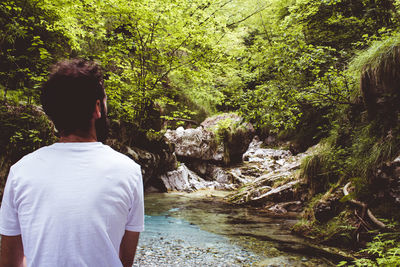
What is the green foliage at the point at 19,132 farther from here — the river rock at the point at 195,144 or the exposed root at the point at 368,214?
the river rock at the point at 195,144

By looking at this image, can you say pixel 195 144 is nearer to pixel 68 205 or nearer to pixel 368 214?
pixel 368 214

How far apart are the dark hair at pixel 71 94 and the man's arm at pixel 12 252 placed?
52cm

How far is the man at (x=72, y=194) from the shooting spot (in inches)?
40.5

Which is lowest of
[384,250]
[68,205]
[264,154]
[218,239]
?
[264,154]

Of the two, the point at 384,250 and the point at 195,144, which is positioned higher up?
the point at 195,144

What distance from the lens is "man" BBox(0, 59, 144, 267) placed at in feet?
3.37

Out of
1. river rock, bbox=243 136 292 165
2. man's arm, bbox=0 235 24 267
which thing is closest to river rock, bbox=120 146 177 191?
river rock, bbox=243 136 292 165

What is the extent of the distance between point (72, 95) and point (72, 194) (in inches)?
17.5

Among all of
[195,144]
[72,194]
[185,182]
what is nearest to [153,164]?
[185,182]

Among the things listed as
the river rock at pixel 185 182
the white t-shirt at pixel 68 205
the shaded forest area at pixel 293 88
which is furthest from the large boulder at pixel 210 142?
the white t-shirt at pixel 68 205

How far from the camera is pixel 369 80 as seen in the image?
5410 millimetres

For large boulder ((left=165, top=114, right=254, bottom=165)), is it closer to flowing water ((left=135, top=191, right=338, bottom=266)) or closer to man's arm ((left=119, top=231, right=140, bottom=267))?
flowing water ((left=135, top=191, right=338, bottom=266))

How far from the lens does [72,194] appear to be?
1.03 metres

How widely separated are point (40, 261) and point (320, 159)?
7811 mm
